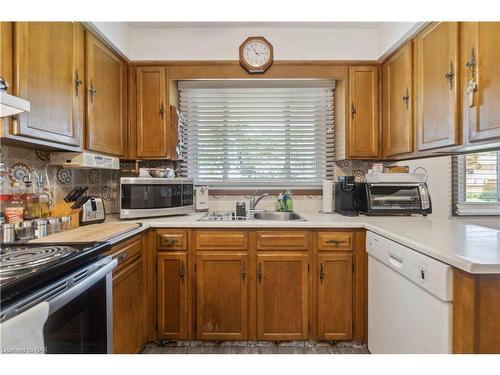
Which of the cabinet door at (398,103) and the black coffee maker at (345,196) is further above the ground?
the cabinet door at (398,103)

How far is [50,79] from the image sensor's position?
139cm

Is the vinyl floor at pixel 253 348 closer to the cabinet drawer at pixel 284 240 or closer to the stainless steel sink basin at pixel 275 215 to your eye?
the cabinet drawer at pixel 284 240

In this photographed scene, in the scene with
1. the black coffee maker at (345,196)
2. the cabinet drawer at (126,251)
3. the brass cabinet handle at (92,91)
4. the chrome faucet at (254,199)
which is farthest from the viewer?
the chrome faucet at (254,199)

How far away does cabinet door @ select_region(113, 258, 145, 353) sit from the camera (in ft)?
4.76

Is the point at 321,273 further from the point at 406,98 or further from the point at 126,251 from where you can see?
the point at 406,98

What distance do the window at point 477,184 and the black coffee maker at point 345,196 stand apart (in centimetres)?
74

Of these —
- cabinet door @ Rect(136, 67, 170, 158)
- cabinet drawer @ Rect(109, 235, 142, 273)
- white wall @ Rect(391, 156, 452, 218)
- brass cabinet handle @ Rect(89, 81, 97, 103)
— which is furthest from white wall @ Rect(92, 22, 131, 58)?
white wall @ Rect(391, 156, 452, 218)

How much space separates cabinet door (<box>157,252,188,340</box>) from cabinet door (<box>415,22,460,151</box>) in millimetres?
1805

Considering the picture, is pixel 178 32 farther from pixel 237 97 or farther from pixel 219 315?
pixel 219 315

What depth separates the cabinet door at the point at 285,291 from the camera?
186cm

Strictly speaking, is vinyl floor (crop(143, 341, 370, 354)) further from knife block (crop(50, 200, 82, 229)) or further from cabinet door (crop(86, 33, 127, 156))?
cabinet door (crop(86, 33, 127, 156))

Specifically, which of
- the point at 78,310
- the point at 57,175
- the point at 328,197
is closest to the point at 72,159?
the point at 57,175

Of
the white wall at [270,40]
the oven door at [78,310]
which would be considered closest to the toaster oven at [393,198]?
the white wall at [270,40]

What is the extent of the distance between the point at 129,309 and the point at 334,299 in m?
1.32
